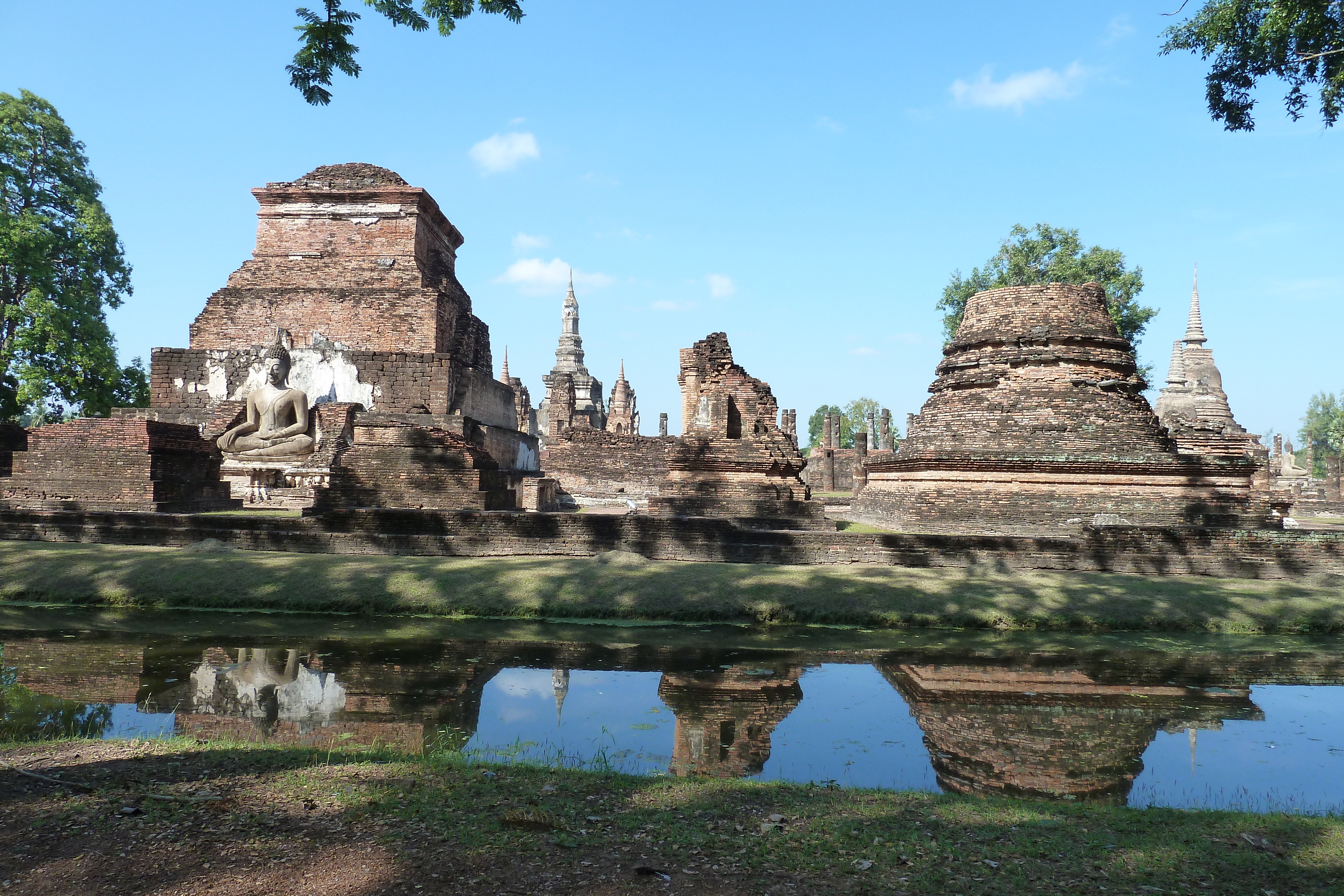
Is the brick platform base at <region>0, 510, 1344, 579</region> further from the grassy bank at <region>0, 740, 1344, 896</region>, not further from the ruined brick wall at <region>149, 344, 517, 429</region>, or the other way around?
the ruined brick wall at <region>149, 344, 517, 429</region>

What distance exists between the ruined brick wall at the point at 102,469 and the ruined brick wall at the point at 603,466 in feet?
41.6

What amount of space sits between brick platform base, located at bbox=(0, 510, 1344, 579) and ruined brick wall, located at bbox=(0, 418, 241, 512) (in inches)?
76.6

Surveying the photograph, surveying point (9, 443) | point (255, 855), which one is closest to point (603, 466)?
point (9, 443)

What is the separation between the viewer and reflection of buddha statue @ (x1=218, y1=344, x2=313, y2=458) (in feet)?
54.3

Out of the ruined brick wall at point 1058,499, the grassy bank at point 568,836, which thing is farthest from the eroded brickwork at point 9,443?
the ruined brick wall at point 1058,499

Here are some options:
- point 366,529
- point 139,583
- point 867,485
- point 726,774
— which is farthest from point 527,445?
point 726,774

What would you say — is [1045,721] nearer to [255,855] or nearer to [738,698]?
[738,698]

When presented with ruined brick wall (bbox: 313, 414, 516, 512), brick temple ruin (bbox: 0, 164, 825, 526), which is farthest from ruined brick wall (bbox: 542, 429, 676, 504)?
ruined brick wall (bbox: 313, 414, 516, 512)

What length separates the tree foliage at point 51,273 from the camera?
827 inches

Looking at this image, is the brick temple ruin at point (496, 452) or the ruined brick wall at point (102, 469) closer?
the brick temple ruin at point (496, 452)

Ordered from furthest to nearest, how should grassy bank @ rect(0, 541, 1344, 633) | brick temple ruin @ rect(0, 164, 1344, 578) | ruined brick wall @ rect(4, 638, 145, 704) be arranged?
brick temple ruin @ rect(0, 164, 1344, 578) → grassy bank @ rect(0, 541, 1344, 633) → ruined brick wall @ rect(4, 638, 145, 704)

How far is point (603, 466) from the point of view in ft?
84.6

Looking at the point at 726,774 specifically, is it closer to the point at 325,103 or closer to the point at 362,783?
the point at 362,783

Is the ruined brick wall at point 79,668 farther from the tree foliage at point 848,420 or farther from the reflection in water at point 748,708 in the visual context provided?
the tree foliage at point 848,420
